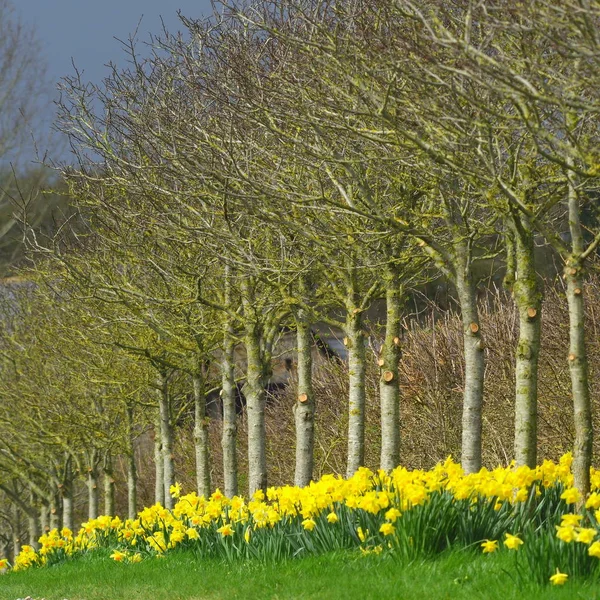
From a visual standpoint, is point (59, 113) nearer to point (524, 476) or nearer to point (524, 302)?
point (524, 302)

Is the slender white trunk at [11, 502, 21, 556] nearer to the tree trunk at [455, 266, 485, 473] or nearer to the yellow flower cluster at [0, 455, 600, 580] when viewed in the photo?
the yellow flower cluster at [0, 455, 600, 580]

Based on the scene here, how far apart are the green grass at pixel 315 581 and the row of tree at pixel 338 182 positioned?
50.7 inches

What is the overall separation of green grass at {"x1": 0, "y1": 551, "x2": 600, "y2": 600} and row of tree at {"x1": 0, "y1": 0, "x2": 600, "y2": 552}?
129cm

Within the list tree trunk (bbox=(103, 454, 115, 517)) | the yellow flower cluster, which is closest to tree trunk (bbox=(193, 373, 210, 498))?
the yellow flower cluster

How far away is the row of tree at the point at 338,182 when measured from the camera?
257 inches

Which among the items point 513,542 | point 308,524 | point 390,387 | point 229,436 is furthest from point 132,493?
point 513,542

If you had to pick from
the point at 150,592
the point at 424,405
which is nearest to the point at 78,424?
the point at 424,405

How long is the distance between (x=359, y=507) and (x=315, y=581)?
991 millimetres

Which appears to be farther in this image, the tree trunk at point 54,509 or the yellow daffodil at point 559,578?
the tree trunk at point 54,509

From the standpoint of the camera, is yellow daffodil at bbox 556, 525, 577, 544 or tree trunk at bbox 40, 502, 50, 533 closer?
yellow daffodil at bbox 556, 525, 577, 544

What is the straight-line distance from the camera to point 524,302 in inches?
313

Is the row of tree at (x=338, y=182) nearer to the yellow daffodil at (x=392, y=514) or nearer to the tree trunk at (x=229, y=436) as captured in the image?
the tree trunk at (x=229, y=436)

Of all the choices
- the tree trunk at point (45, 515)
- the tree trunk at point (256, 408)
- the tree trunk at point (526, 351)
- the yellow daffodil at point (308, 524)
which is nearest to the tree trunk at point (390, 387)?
the tree trunk at point (256, 408)

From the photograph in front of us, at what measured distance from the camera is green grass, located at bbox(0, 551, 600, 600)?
19.0ft
